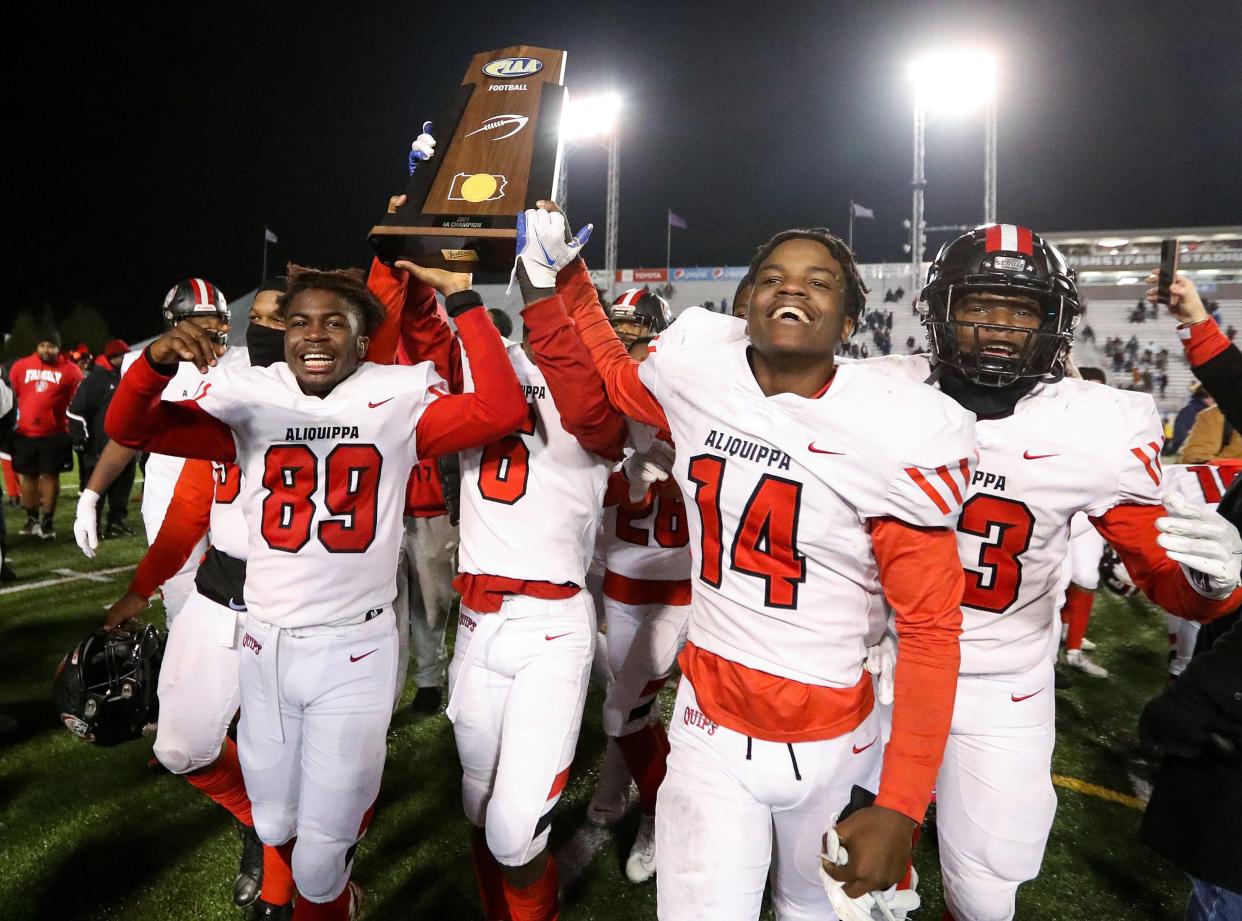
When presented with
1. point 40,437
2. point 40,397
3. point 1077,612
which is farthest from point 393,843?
point 40,397

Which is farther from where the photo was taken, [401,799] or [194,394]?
[401,799]

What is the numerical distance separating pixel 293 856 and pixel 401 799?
4.56ft

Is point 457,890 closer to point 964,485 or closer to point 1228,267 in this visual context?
point 964,485

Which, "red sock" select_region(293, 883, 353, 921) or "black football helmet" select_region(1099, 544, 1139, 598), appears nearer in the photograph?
"red sock" select_region(293, 883, 353, 921)

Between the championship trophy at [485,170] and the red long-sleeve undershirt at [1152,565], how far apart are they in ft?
6.48

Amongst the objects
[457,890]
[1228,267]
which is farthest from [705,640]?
[1228,267]

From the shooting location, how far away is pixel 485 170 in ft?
8.84

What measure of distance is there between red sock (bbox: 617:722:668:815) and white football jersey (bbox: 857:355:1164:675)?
1.56 metres

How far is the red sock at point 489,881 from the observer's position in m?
2.80

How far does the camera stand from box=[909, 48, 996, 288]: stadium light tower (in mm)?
20359

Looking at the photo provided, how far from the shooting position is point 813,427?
6.28ft

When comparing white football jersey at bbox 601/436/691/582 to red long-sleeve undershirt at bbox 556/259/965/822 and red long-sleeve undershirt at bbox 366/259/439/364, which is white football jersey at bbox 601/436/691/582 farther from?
red long-sleeve undershirt at bbox 556/259/965/822

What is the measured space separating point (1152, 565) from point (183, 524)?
3.33m

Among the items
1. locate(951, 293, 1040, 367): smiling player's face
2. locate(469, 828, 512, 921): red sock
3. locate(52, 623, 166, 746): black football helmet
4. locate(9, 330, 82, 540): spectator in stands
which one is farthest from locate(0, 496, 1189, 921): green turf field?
locate(9, 330, 82, 540): spectator in stands
